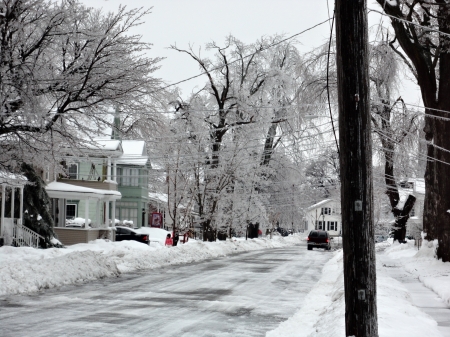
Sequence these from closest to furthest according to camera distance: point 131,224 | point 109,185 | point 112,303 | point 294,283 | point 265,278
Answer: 1. point 112,303
2. point 294,283
3. point 265,278
4. point 109,185
5. point 131,224

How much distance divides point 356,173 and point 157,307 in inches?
298

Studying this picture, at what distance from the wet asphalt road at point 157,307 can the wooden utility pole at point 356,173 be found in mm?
3733

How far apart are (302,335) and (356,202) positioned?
391 cm

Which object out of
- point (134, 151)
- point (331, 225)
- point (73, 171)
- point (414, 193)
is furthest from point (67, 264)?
point (331, 225)

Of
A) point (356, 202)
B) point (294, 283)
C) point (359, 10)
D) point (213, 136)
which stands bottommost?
point (294, 283)

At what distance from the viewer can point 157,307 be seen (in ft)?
43.8

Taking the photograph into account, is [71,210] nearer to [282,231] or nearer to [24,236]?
[24,236]

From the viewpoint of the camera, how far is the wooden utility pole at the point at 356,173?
702 cm

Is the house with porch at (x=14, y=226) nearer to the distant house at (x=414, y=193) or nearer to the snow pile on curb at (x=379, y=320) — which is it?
the snow pile on curb at (x=379, y=320)

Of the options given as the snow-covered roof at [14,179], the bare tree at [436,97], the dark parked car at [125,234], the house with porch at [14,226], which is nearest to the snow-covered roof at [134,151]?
the dark parked car at [125,234]

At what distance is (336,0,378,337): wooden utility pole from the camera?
23.0 ft

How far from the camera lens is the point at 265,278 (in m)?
21.7

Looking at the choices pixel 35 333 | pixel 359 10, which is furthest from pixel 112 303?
pixel 359 10

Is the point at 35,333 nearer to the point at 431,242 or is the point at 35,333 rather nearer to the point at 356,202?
the point at 356,202
